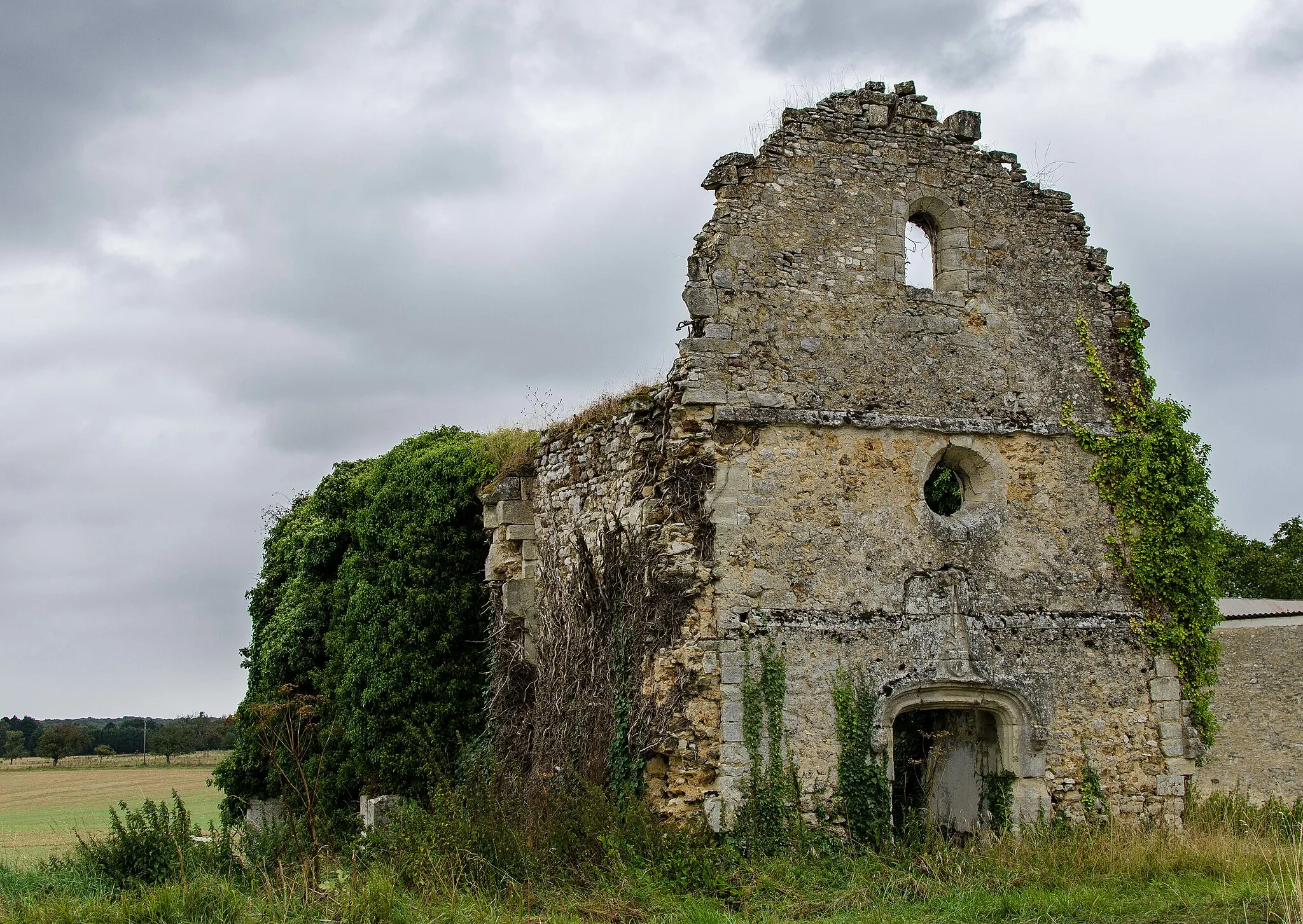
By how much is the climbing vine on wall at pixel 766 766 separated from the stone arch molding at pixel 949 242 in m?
4.30

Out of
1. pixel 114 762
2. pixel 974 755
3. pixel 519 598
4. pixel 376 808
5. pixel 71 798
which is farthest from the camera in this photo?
pixel 114 762

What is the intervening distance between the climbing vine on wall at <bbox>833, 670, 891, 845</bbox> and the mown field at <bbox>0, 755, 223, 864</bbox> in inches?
296

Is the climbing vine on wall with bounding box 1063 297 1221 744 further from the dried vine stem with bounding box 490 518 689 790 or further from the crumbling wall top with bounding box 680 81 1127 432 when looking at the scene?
the dried vine stem with bounding box 490 518 689 790

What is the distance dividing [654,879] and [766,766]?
1.55 m

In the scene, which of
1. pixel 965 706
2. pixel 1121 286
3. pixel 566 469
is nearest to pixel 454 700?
pixel 566 469

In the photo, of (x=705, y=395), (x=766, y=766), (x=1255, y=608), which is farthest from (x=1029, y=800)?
(x=1255, y=608)

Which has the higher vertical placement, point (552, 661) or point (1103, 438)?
point (1103, 438)

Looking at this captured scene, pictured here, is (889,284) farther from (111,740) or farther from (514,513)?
(111,740)

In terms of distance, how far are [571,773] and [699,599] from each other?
2.15 metres

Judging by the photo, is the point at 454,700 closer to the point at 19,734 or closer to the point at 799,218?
the point at 799,218

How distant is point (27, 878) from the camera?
1036 cm

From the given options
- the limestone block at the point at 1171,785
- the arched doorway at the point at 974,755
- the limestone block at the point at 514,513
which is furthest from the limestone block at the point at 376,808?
the limestone block at the point at 1171,785

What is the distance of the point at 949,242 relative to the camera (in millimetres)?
11555

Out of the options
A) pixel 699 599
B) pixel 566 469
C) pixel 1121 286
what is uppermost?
pixel 1121 286
